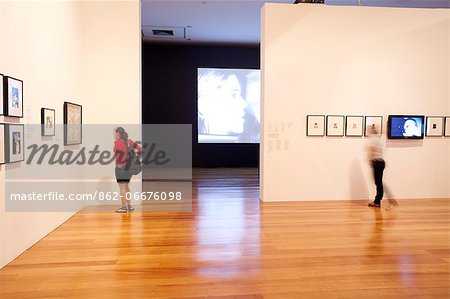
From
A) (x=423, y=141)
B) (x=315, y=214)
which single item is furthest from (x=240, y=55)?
(x=315, y=214)

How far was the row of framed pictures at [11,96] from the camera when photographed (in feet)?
12.3

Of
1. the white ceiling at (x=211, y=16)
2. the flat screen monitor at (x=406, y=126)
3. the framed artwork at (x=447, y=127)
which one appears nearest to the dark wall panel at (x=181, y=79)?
the white ceiling at (x=211, y=16)

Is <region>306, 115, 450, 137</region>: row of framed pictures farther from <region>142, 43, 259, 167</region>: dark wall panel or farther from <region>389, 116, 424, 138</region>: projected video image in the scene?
<region>142, 43, 259, 167</region>: dark wall panel

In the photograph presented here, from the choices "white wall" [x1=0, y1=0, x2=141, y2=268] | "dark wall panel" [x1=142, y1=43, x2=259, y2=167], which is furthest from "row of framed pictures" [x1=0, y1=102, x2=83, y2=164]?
"dark wall panel" [x1=142, y1=43, x2=259, y2=167]

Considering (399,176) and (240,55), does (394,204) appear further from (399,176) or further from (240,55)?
(240,55)

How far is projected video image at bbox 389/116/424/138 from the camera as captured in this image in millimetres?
7562

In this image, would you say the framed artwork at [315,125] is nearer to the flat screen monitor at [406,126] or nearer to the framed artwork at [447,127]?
the flat screen monitor at [406,126]

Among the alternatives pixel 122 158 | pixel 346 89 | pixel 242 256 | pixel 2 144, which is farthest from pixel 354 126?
pixel 2 144

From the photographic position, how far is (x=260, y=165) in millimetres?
7688

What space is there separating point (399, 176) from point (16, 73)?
7248 mm

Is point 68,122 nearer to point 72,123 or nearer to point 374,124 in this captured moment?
point 72,123

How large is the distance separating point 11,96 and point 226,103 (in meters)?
9.53

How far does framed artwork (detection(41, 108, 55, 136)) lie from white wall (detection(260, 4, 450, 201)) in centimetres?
394

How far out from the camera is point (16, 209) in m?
4.17
